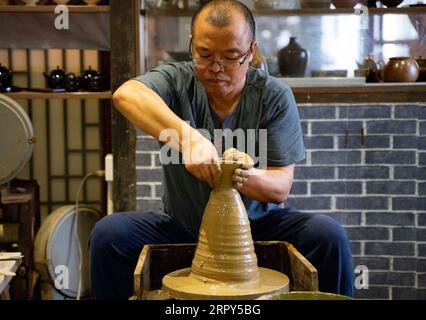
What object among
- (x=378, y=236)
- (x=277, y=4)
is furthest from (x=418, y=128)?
(x=277, y=4)

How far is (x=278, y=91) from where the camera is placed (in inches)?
114

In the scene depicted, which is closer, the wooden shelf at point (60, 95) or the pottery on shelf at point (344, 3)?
the wooden shelf at point (60, 95)

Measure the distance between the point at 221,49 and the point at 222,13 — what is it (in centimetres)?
15

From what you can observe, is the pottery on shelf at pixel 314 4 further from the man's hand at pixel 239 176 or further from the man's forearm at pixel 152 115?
the man's hand at pixel 239 176

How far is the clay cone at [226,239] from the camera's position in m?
2.29

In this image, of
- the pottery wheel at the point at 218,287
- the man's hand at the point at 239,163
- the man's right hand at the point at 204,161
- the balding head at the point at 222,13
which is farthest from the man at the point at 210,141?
the pottery wheel at the point at 218,287

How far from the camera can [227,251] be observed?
7.53ft

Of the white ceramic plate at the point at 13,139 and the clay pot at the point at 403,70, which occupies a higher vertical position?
the clay pot at the point at 403,70

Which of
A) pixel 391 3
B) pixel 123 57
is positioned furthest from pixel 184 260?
pixel 391 3

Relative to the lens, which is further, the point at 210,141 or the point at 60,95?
the point at 60,95

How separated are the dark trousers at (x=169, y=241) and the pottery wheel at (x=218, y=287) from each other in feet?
1.16

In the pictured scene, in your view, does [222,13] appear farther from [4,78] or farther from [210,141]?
[4,78]

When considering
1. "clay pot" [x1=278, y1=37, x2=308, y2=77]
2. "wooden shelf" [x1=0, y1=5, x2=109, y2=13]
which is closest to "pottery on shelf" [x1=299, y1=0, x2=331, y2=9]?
"clay pot" [x1=278, y1=37, x2=308, y2=77]

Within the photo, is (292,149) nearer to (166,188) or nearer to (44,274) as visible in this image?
(166,188)
